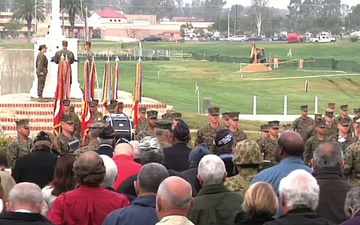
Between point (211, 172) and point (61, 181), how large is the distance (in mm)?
1212

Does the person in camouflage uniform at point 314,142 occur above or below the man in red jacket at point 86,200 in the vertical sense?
below

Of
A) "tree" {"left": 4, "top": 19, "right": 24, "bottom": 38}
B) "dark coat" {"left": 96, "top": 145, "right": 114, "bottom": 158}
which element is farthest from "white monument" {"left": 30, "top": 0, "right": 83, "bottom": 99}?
"tree" {"left": 4, "top": 19, "right": 24, "bottom": 38}

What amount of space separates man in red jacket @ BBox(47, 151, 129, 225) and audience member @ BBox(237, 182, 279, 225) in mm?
1079

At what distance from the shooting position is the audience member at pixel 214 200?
6504mm

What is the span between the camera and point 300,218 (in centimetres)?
566

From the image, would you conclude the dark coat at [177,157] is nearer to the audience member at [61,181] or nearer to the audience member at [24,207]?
the audience member at [61,181]

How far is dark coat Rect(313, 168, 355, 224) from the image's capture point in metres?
6.91

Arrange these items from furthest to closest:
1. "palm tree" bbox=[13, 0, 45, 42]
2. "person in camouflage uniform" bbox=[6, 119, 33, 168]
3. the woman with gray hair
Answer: "palm tree" bbox=[13, 0, 45, 42] < "person in camouflage uniform" bbox=[6, 119, 33, 168] < the woman with gray hair

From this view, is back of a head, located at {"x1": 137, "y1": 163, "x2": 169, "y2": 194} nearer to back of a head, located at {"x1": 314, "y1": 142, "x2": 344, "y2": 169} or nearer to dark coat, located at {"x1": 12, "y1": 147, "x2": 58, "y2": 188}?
back of a head, located at {"x1": 314, "y1": 142, "x2": 344, "y2": 169}

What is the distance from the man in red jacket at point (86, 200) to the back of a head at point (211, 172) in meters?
0.67

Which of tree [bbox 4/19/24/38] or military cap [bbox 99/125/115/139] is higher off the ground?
military cap [bbox 99/125/115/139]

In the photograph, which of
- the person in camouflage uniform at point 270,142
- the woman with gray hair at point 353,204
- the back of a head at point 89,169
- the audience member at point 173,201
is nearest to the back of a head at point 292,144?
the woman with gray hair at point 353,204

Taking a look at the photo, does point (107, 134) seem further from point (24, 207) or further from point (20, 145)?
point (20, 145)

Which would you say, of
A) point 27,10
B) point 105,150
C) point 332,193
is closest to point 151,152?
point 105,150
